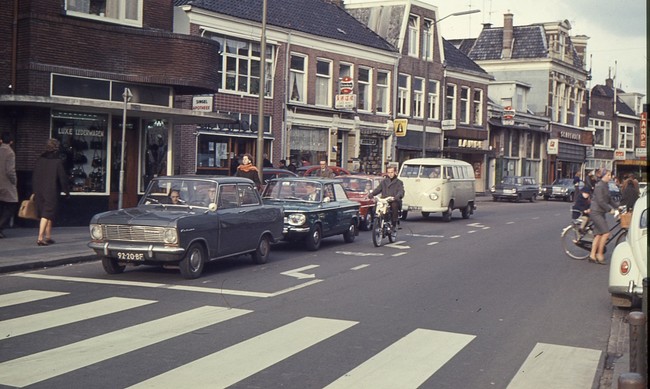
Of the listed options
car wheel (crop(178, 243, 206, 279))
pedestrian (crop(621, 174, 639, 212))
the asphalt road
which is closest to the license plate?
the asphalt road

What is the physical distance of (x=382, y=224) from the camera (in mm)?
18516

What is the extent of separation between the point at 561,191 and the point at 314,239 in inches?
1522

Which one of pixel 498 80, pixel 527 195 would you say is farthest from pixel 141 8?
pixel 498 80

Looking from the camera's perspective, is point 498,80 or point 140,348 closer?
point 140,348

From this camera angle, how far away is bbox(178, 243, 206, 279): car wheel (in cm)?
1234

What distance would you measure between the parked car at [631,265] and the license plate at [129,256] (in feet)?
21.9

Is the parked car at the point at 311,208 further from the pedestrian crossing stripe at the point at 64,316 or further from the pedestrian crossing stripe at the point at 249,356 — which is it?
the pedestrian crossing stripe at the point at 249,356

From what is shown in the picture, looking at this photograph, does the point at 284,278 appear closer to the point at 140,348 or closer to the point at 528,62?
the point at 140,348

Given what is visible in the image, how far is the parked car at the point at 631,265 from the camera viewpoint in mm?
9930

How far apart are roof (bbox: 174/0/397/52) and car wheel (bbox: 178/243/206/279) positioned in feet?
61.4


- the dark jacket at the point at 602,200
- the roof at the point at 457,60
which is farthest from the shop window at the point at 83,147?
the roof at the point at 457,60

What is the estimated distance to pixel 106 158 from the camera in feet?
70.7

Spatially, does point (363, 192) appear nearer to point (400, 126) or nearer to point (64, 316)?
point (64, 316)

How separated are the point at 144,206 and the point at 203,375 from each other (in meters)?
6.88
